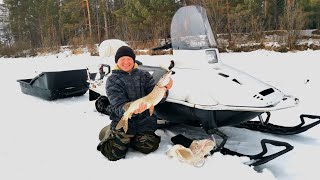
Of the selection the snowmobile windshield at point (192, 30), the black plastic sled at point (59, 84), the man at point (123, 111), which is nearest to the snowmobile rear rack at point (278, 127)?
the snowmobile windshield at point (192, 30)

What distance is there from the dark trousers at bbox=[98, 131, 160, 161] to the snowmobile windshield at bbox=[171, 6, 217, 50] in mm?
1071

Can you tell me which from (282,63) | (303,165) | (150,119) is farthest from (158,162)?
(282,63)

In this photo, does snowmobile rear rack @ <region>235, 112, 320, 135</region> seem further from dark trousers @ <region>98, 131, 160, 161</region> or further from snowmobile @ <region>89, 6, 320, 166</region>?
dark trousers @ <region>98, 131, 160, 161</region>

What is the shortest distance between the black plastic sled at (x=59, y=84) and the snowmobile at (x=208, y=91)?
98.3 inches

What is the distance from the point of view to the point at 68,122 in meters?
4.53

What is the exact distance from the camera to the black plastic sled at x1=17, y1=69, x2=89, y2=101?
5.75m

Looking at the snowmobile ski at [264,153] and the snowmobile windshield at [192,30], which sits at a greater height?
the snowmobile windshield at [192,30]

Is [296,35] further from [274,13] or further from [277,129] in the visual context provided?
[274,13]

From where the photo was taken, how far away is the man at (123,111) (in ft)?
9.89

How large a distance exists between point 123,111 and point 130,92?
0.24m

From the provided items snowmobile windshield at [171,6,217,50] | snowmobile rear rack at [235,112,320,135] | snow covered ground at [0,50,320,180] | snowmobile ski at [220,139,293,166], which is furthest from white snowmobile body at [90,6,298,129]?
snowmobile rear rack at [235,112,320,135]

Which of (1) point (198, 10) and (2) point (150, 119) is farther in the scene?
(1) point (198, 10)

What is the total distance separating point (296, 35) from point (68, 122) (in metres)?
10.1

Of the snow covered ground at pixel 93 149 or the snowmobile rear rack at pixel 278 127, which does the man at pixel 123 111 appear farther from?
the snowmobile rear rack at pixel 278 127
